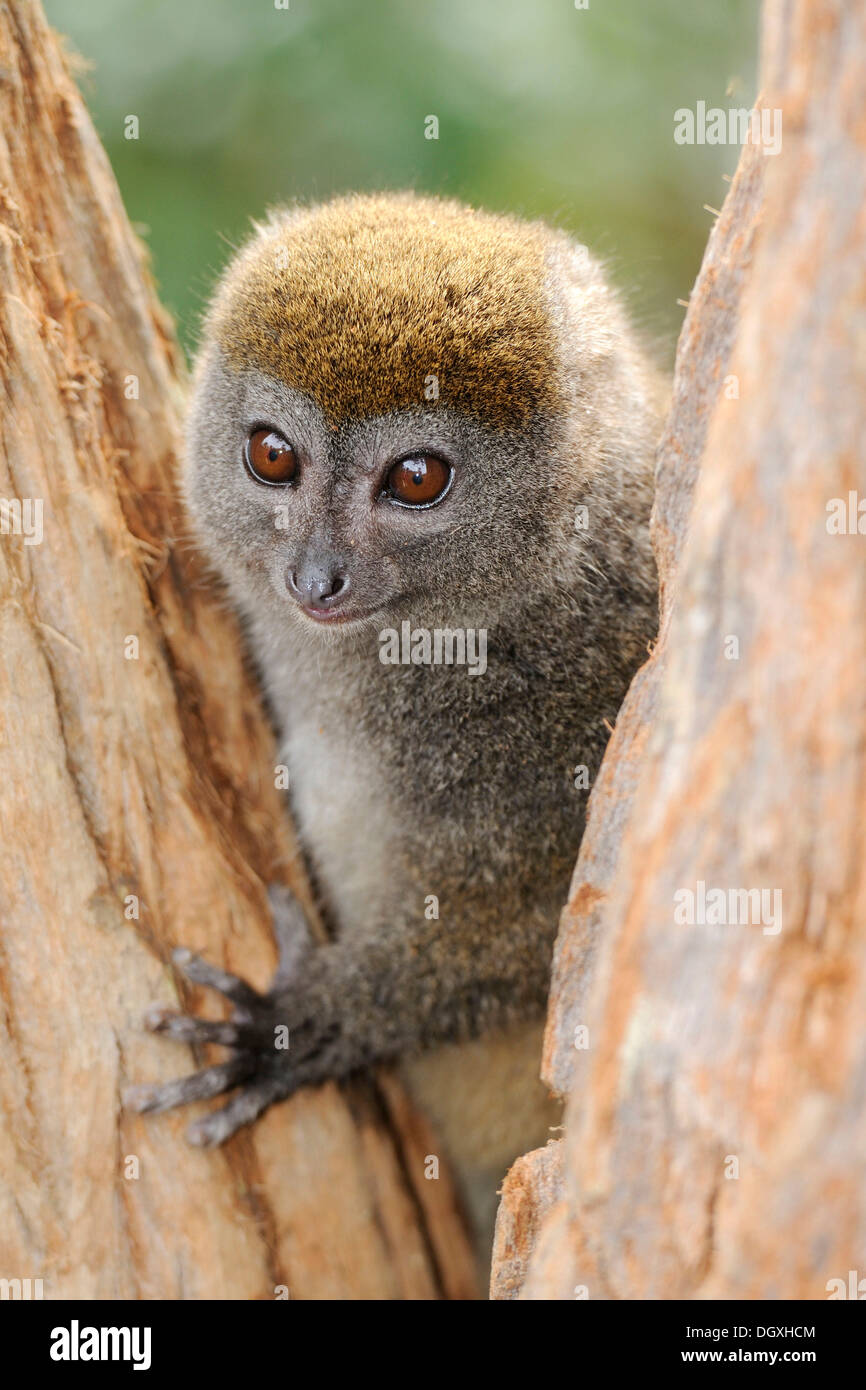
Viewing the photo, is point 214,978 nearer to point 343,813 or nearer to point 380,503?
point 343,813

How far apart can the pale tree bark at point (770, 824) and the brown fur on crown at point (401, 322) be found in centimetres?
135

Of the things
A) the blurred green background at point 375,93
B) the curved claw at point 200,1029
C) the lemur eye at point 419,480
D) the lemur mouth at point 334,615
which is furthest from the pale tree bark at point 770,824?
the blurred green background at point 375,93

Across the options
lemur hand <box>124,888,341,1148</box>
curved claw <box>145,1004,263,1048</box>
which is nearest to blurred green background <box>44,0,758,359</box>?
lemur hand <box>124,888,341,1148</box>

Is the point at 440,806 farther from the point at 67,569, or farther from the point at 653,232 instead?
the point at 653,232

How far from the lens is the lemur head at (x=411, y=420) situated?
3.50 m

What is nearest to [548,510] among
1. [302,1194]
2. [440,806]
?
[440,806]

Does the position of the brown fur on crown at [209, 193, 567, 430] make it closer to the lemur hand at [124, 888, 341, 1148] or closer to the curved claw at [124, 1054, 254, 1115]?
the lemur hand at [124, 888, 341, 1148]

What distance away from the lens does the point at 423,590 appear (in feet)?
12.3

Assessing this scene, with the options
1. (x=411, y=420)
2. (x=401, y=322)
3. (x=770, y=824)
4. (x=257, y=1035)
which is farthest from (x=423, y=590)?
(x=770, y=824)

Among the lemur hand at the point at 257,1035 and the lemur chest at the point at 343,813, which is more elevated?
the lemur chest at the point at 343,813

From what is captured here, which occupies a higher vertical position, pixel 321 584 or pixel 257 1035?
pixel 321 584

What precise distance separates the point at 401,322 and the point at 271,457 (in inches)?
24.1

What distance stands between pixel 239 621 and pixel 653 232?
3.81 meters

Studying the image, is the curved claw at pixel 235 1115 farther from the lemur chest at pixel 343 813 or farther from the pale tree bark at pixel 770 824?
the pale tree bark at pixel 770 824
